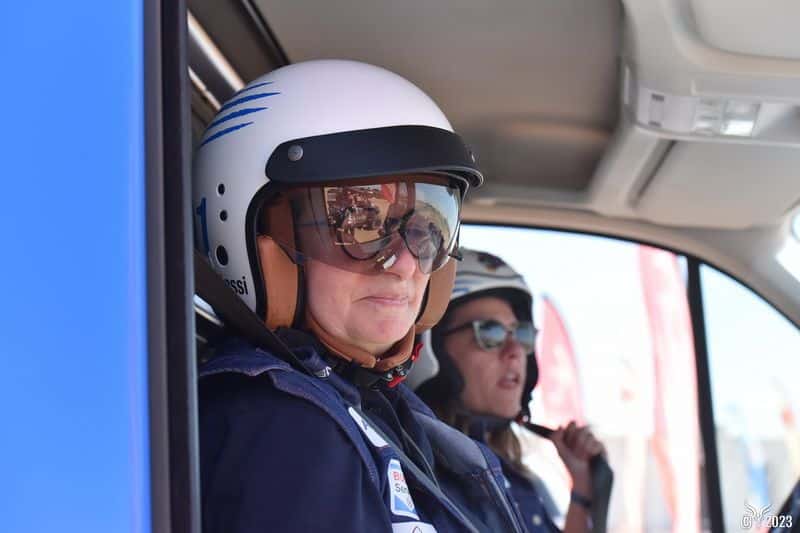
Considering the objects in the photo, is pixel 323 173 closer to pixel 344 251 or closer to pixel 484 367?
pixel 344 251

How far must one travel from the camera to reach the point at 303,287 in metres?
1.80

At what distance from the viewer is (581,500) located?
3.03 metres

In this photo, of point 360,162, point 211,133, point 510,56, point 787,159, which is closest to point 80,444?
point 360,162

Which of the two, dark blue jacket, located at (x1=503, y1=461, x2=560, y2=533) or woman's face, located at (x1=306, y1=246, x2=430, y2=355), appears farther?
dark blue jacket, located at (x1=503, y1=461, x2=560, y2=533)

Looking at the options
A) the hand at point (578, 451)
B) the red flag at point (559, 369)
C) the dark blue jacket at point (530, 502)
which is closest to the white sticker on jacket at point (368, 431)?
the dark blue jacket at point (530, 502)

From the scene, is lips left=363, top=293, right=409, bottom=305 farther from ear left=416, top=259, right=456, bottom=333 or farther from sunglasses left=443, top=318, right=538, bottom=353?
sunglasses left=443, top=318, right=538, bottom=353

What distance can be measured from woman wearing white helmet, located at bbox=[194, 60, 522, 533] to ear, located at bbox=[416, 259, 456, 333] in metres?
0.19

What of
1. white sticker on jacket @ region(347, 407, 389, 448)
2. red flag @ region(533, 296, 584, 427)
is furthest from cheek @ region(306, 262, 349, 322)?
red flag @ region(533, 296, 584, 427)

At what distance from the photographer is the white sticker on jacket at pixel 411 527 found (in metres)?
→ 1.41

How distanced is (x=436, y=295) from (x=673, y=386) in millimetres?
3029

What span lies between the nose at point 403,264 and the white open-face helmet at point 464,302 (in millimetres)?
1190

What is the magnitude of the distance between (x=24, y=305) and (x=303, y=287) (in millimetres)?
803

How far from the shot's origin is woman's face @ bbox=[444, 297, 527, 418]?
3084 millimetres

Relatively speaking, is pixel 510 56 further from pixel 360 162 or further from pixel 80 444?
pixel 80 444
